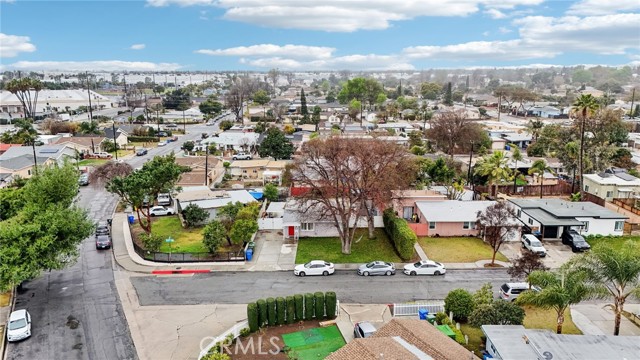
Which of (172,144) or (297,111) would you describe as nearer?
(172,144)

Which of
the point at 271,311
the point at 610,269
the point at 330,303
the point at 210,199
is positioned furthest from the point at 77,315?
the point at 610,269

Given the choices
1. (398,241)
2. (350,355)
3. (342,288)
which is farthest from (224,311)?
(398,241)

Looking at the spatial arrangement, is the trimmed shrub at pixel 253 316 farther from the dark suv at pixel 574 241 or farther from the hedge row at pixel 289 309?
the dark suv at pixel 574 241

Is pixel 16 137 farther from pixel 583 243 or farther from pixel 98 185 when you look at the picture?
pixel 583 243

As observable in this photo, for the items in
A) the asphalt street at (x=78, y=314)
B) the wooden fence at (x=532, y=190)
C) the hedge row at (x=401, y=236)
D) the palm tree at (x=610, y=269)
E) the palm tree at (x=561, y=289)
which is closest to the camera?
the palm tree at (x=561, y=289)

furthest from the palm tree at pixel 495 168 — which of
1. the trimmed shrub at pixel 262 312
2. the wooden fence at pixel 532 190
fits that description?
the trimmed shrub at pixel 262 312

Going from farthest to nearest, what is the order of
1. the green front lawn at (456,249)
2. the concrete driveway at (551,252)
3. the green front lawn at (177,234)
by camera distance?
the green front lawn at (177,234) < the green front lawn at (456,249) < the concrete driveway at (551,252)

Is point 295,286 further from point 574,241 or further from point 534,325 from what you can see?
point 574,241
